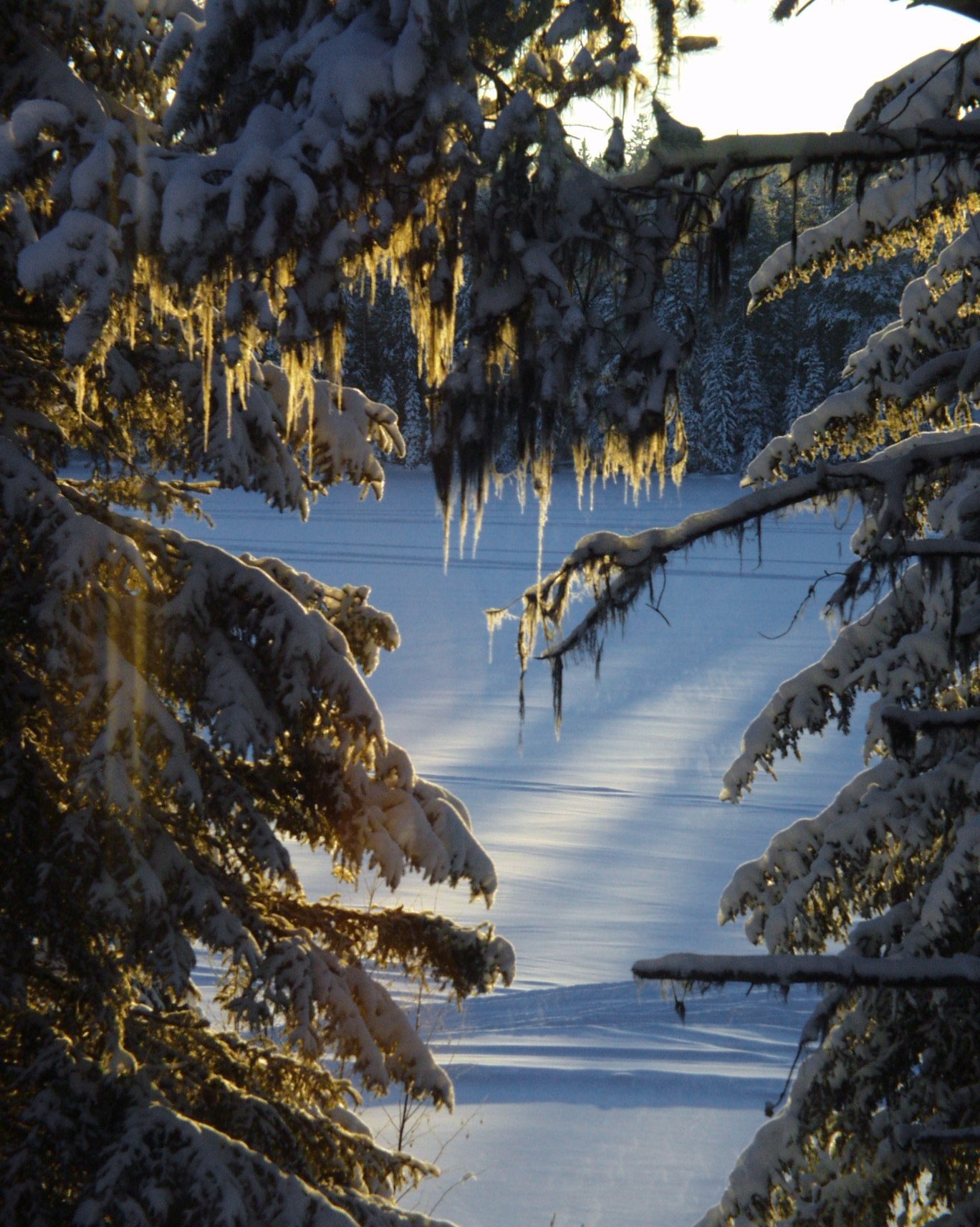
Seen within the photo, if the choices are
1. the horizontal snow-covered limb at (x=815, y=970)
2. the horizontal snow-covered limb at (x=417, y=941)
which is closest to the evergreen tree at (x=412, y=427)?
the horizontal snow-covered limb at (x=417, y=941)

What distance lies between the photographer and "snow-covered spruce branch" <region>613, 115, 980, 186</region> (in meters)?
3.51

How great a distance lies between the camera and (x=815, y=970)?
3947mm

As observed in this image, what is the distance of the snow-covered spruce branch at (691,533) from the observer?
3.86 m

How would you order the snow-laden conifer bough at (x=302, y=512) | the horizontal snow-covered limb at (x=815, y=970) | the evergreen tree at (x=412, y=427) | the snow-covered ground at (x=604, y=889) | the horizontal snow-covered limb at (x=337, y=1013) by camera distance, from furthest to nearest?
the evergreen tree at (x=412, y=427), the snow-covered ground at (x=604, y=889), the horizontal snow-covered limb at (x=337, y=1013), the horizontal snow-covered limb at (x=815, y=970), the snow-laden conifer bough at (x=302, y=512)

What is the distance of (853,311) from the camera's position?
5188 centimetres

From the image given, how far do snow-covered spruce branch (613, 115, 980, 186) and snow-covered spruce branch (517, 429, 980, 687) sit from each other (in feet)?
2.64

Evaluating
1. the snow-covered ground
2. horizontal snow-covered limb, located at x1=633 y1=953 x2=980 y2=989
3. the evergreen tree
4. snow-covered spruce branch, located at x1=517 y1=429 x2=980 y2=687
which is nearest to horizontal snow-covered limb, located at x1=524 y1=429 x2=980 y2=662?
snow-covered spruce branch, located at x1=517 y1=429 x2=980 y2=687

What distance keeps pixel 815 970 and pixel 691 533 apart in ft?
4.25

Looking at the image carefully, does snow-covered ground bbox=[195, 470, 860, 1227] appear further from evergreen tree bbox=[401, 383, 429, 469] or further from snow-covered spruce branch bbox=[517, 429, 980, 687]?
evergreen tree bbox=[401, 383, 429, 469]

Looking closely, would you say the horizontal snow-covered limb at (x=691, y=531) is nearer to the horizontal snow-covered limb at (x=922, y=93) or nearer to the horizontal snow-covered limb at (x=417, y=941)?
the horizontal snow-covered limb at (x=922, y=93)

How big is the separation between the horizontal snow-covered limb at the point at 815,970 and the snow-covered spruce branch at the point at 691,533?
3.03 ft

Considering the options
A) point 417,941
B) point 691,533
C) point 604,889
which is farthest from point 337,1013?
point 604,889

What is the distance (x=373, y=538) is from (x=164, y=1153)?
38779 millimetres

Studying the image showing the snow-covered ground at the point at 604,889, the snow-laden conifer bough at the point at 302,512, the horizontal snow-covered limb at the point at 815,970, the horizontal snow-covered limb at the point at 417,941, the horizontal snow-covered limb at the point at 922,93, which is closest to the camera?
the snow-laden conifer bough at the point at 302,512
